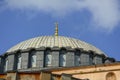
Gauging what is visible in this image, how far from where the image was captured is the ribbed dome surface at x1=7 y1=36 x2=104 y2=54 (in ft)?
165

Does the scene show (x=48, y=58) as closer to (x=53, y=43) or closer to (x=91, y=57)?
(x=53, y=43)

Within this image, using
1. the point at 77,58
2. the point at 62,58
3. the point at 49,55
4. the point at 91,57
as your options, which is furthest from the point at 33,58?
the point at 91,57

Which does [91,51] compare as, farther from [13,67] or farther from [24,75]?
[24,75]

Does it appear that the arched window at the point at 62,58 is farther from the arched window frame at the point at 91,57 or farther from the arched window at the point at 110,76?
the arched window at the point at 110,76

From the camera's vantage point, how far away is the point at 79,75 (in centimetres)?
4391

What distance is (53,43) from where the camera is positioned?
50656 millimetres

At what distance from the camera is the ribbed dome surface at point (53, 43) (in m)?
50.4

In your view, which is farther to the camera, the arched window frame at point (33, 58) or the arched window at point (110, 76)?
the arched window frame at point (33, 58)

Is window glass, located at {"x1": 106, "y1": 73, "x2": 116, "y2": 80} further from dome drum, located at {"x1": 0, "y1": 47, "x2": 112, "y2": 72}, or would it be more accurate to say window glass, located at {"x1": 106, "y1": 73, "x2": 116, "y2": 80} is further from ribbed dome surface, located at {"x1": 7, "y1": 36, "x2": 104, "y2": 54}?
ribbed dome surface, located at {"x1": 7, "y1": 36, "x2": 104, "y2": 54}

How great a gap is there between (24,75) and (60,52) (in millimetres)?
12432

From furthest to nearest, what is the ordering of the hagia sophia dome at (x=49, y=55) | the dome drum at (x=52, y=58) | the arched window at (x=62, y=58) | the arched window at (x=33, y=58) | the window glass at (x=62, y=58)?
the arched window at (x=33, y=58) < the window glass at (x=62, y=58) < the arched window at (x=62, y=58) < the hagia sophia dome at (x=49, y=55) < the dome drum at (x=52, y=58)

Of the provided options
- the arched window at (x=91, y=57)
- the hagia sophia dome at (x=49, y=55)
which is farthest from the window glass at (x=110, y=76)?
Answer: the arched window at (x=91, y=57)

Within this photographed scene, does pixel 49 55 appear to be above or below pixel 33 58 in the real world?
above

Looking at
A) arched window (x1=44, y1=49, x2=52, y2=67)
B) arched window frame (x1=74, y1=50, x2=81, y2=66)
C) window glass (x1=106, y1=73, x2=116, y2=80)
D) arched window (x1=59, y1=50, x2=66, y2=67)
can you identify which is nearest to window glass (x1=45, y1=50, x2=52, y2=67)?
arched window (x1=44, y1=49, x2=52, y2=67)
